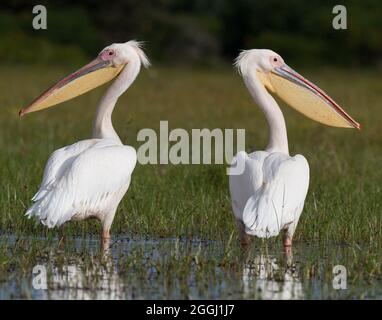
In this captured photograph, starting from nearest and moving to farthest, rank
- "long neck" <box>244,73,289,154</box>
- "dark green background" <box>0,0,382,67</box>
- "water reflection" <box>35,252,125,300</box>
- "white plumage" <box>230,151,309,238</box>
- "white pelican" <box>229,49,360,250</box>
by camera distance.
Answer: "water reflection" <box>35,252,125,300</box> < "white plumage" <box>230,151,309,238</box> < "white pelican" <box>229,49,360,250</box> < "long neck" <box>244,73,289,154</box> < "dark green background" <box>0,0,382,67</box>

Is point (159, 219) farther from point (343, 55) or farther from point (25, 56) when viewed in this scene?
point (343, 55)

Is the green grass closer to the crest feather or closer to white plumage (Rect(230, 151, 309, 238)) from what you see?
white plumage (Rect(230, 151, 309, 238))

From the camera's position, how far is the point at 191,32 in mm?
41375

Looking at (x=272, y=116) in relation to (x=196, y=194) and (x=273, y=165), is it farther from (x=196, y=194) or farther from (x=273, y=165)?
(x=196, y=194)

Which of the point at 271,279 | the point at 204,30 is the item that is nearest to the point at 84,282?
the point at 271,279

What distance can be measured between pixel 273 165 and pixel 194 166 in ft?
11.5

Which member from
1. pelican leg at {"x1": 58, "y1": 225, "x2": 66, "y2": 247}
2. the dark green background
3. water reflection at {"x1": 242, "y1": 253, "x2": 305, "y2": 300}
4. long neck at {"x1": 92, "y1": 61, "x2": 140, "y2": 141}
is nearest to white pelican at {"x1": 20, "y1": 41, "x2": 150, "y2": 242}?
long neck at {"x1": 92, "y1": 61, "x2": 140, "y2": 141}

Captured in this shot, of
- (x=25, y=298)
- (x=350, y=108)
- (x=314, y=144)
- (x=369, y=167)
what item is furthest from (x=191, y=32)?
(x=25, y=298)

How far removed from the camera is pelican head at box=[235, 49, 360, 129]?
8992 millimetres

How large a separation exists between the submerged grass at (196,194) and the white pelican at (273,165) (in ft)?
0.97

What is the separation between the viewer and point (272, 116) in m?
8.72

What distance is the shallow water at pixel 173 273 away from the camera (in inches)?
260

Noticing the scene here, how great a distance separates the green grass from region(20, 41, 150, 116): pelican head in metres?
0.84

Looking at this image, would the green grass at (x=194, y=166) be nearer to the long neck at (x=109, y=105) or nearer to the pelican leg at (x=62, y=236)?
the pelican leg at (x=62, y=236)
